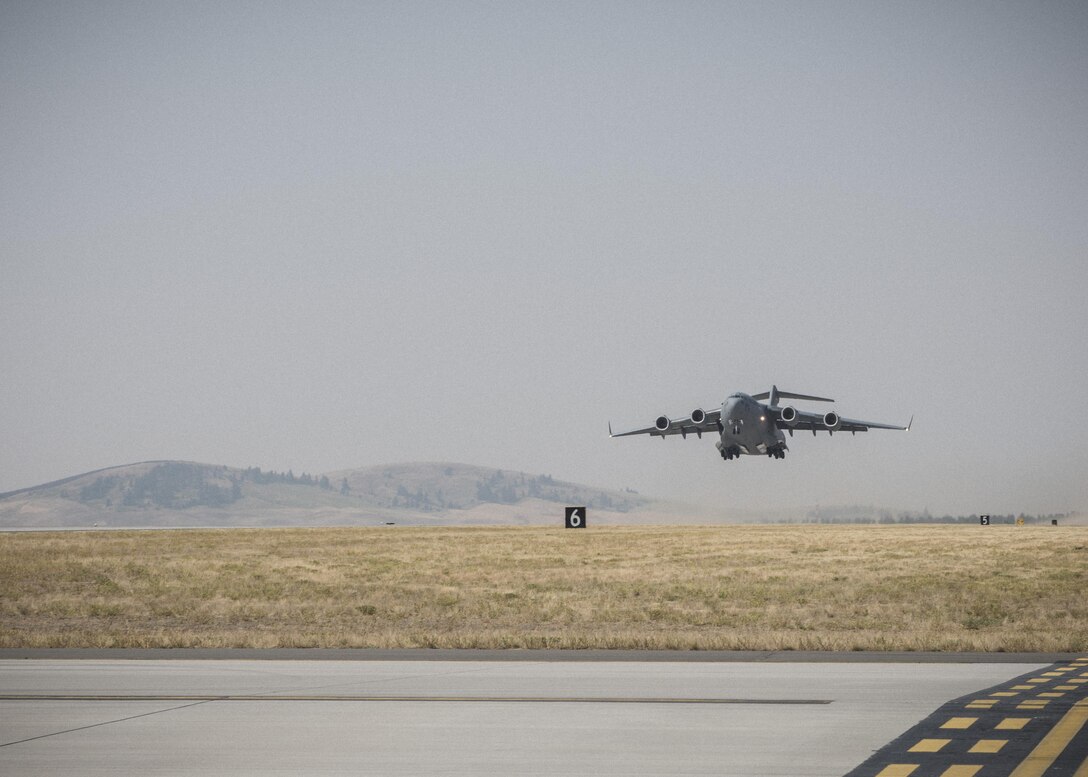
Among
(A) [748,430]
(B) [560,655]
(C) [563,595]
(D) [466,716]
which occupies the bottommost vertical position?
(C) [563,595]

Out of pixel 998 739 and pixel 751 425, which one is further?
pixel 751 425

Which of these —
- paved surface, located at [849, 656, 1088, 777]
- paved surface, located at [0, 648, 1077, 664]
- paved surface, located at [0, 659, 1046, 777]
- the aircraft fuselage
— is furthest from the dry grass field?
the aircraft fuselage

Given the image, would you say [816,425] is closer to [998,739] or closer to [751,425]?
[751,425]

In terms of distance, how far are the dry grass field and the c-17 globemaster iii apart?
19408 millimetres

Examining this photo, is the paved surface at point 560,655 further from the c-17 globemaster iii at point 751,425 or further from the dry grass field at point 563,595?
the c-17 globemaster iii at point 751,425

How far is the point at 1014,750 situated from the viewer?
33.1 feet

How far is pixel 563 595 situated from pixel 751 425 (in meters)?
45.2

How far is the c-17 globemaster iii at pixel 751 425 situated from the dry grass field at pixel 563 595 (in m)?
19.4

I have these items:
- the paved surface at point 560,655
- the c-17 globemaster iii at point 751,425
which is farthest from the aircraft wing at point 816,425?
the paved surface at point 560,655

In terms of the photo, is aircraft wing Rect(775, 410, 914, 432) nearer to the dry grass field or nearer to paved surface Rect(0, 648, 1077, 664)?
the dry grass field

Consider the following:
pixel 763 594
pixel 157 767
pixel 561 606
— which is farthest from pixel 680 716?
pixel 763 594

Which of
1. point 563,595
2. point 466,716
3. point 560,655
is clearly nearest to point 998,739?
point 466,716

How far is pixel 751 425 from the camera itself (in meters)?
79.1

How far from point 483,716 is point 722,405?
68009mm
